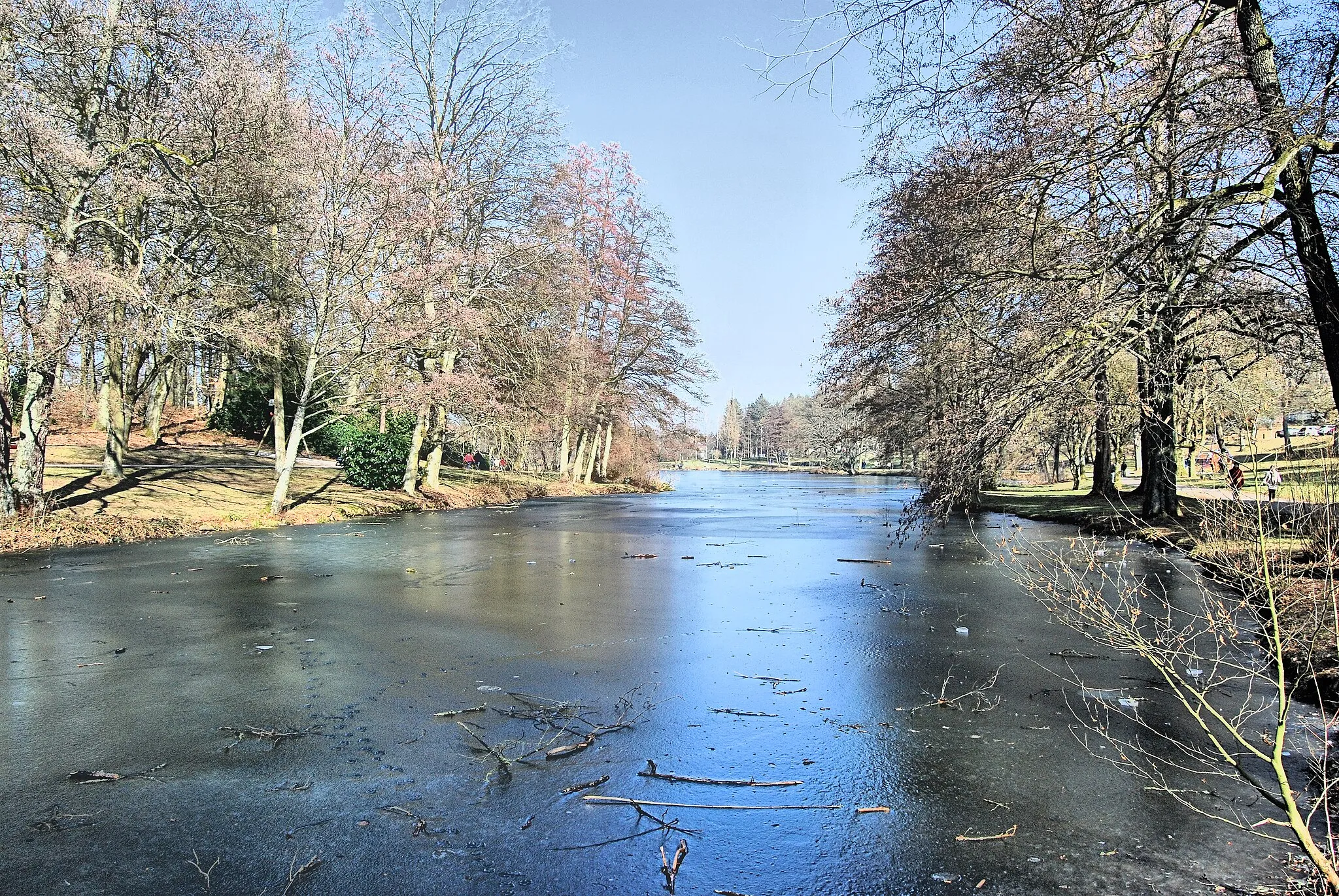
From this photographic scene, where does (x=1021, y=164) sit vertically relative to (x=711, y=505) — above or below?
above

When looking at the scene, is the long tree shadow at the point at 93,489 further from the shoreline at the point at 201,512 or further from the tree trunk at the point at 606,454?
the tree trunk at the point at 606,454

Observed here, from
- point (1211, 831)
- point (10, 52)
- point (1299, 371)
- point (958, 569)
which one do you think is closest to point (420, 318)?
point (10, 52)

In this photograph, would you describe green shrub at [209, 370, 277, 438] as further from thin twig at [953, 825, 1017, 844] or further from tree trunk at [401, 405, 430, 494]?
thin twig at [953, 825, 1017, 844]

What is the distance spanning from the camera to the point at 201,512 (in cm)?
1691

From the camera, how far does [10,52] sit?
511 inches

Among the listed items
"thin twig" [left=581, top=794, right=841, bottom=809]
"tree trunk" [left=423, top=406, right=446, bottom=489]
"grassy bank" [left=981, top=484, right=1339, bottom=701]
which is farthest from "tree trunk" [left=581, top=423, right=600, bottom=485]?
"thin twig" [left=581, top=794, right=841, bottom=809]

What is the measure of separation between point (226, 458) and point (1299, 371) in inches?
1070

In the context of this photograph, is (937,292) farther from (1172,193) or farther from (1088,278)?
(1172,193)

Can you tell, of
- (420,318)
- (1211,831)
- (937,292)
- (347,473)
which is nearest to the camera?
(1211,831)

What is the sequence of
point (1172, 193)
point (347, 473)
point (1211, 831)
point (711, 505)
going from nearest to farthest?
1. point (1211, 831)
2. point (1172, 193)
3. point (347, 473)
4. point (711, 505)

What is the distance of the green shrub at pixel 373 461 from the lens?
24703mm

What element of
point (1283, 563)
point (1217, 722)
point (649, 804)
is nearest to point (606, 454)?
point (1283, 563)

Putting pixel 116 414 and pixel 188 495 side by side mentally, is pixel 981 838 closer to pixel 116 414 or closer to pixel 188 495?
pixel 188 495

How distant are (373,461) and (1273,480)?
23.3 m
